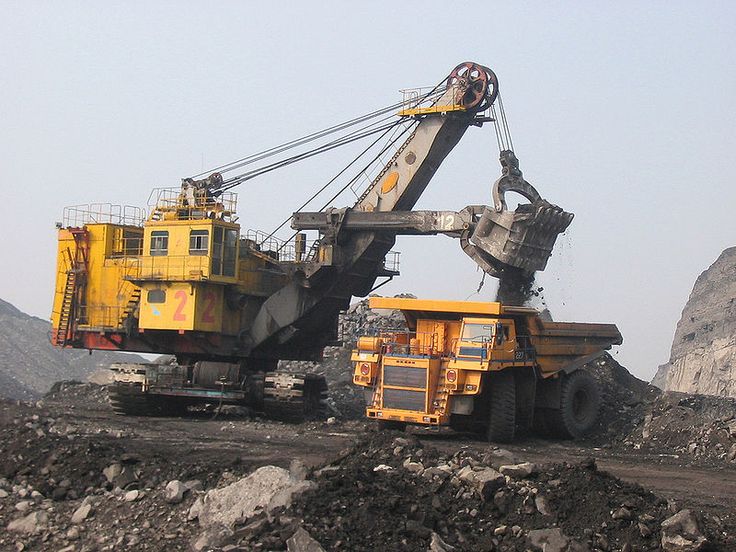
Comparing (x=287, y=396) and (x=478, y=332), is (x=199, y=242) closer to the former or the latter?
(x=287, y=396)

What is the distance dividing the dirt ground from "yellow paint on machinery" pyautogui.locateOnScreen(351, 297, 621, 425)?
900 mm

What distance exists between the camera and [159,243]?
25422 mm

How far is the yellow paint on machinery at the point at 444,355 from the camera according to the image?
20.2 meters

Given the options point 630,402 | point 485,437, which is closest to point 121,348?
point 485,437

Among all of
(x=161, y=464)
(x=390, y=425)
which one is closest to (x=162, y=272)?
(x=390, y=425)

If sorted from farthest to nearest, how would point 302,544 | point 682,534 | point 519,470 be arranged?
point 519,470 → point 682,534 → point 302,544

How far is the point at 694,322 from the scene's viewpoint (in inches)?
Result: 2452

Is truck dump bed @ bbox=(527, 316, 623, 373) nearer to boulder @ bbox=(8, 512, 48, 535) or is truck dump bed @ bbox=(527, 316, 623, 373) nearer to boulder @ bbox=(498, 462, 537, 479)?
boulder @ bbox=(498, 462, 537, 479)

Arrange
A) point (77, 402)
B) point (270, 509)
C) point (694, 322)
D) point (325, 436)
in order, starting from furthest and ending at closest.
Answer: point (694, 322), point (77, 402), point (325, 436), point (270, 509)

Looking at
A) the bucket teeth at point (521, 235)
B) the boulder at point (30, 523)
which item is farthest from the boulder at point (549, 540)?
the bucket teeth at point (521, 235)

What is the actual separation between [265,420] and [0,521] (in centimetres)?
1206

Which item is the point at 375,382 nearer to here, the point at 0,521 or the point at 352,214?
the point at 352,214

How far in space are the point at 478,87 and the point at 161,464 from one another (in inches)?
516

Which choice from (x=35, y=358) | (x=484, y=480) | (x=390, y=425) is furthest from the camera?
Result: (x=35, y=358)
